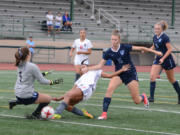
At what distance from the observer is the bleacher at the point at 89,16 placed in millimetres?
31641

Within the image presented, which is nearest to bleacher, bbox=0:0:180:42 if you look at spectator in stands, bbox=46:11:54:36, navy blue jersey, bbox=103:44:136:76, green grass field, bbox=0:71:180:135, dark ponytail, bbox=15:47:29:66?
spectator in stands, bbox=46:11:54:36

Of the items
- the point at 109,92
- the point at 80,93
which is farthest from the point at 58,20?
the point at 80,93

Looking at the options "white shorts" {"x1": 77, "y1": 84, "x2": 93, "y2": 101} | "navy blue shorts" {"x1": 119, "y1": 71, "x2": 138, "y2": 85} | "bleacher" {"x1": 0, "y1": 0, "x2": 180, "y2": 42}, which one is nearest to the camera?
"white shorts" {"x1": 77, "y1": 84, "x2": 93, "y2": 101}

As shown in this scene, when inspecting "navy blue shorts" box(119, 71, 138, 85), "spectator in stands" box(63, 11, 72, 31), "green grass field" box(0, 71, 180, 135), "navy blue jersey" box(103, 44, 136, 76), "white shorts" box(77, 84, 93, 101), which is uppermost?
"spectator in stands" box(63, 11, 72, 31)

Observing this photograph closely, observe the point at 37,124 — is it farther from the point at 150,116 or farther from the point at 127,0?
the point at 127,0

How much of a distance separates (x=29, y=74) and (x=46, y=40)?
919 inches

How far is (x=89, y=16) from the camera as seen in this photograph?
35.5 metres

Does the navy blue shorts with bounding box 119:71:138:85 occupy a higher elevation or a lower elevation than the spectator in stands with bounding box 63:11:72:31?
lower

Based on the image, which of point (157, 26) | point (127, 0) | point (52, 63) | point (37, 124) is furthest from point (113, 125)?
point (127, 0)

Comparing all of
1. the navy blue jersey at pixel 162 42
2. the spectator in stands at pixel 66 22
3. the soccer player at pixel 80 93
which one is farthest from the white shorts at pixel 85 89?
the spectator in stands at pixel 66 22

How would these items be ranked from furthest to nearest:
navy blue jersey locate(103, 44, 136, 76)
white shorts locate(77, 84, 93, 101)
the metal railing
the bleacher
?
the metal railing, the bleacher, navy blue jersey locate(103, 44, 136, 76), white shorts locate(77, 84, 93, 101)

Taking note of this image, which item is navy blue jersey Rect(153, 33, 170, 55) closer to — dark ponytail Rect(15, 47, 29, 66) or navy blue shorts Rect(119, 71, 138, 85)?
navy blue shorts Rect(119, 71, 138, 85)

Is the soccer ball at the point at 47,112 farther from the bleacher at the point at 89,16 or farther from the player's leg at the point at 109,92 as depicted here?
the bleacher at the point at 89,16

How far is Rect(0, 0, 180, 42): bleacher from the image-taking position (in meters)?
31.6
